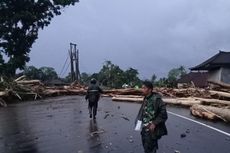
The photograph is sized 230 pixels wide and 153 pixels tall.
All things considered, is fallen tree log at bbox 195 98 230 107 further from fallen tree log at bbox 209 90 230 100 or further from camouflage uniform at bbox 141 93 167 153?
camouflage uniform at bbox 141 93 167 153

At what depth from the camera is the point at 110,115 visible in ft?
80.8

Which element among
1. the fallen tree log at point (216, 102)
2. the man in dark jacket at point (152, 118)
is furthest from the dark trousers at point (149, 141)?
the fallen tree log at point (216, 102)

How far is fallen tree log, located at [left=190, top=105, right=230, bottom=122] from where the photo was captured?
20.5 m

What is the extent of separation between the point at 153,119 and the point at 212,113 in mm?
11815

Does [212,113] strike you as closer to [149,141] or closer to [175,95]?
[149,141]

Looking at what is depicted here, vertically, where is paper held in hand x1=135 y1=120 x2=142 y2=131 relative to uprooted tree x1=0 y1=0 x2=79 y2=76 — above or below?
below

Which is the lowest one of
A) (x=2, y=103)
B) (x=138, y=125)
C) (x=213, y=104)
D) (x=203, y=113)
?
(x=203, y=113)

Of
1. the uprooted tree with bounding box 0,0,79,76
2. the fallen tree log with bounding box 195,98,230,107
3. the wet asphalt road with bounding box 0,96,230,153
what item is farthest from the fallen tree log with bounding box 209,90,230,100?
the uprooted tree with bounding box 0,0,79,76

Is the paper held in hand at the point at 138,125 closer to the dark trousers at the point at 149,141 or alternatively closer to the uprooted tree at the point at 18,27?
the dark trousers at the point at 149,141

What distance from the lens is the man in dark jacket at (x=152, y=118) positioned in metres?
10.2

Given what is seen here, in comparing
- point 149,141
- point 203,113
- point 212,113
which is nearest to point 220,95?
point 203,113

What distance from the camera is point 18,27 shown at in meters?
49.5

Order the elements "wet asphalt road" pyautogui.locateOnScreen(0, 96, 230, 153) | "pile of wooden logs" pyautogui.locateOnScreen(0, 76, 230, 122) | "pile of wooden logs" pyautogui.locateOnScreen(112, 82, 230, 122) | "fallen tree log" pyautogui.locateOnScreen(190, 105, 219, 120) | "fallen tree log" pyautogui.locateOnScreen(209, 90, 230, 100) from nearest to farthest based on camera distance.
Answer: "wet asphalt road" pyautogui.locateOnScreen(0, 96, 230, 153) → "pile of wooden logs" pyautogui.locateOnScreen(112, 82, 230, 122) → "fallen tree log" pyautogui.locateOnScreen(190, 105, 219, 120) → "pile of wooden logs" pyautogui.locateOnScreen(0, 76, 230, 122) → "fallen tree log" pyautogui.locateOnScreen(209, 90, 230, 100)

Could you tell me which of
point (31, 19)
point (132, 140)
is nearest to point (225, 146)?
point (132, 140)
